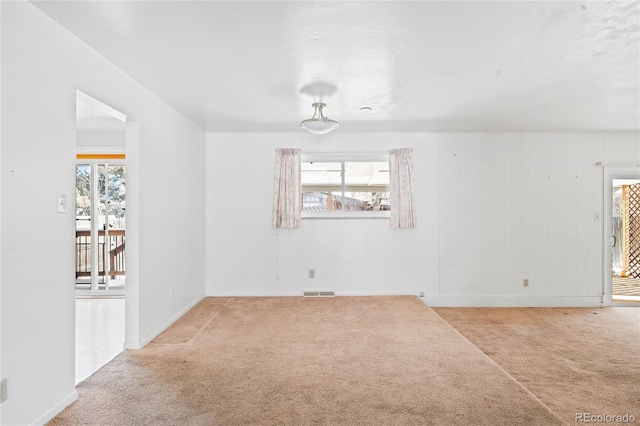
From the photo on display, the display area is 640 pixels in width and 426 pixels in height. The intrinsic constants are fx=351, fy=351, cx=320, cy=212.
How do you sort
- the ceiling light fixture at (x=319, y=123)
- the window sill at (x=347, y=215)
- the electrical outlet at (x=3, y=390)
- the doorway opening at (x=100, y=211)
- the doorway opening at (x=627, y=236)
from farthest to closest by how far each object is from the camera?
the doorway opening at (x=627, y=236) → the doorway opening at (x=100, y=211) → the window sill at (x=347, y=215) → the ceiling light fixture at (x=319, y=123) → the electrical outlet at (x=3, y=390)

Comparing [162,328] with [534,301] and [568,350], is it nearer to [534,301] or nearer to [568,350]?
[568,350]

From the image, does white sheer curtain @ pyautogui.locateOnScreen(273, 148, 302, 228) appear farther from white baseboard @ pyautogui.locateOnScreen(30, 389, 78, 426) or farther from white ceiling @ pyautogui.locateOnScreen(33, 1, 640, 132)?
white baseboard @ pyautogui.locateOnScreen(30, 389, 78, 426)

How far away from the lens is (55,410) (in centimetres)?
205

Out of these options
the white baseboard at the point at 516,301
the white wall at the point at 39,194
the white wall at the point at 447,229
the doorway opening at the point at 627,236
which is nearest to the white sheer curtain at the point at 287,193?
the white wall at the point at 447,229

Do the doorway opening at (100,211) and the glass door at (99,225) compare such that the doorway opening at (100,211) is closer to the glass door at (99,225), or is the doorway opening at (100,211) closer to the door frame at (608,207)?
the glass door at (99,225)

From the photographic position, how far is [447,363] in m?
2.76

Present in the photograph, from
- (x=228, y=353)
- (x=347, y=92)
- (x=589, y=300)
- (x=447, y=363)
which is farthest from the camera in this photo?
(x=589, y=300)

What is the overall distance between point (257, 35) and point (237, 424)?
2325mm

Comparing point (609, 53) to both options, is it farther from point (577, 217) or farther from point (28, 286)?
point (28, 286)

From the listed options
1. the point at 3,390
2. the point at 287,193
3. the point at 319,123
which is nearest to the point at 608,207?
the point at 319,123

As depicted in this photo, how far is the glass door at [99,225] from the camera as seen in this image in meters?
5.41

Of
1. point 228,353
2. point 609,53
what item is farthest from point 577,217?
point 228,353

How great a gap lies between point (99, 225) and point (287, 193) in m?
3.06

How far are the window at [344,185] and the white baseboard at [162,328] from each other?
1.92 m
